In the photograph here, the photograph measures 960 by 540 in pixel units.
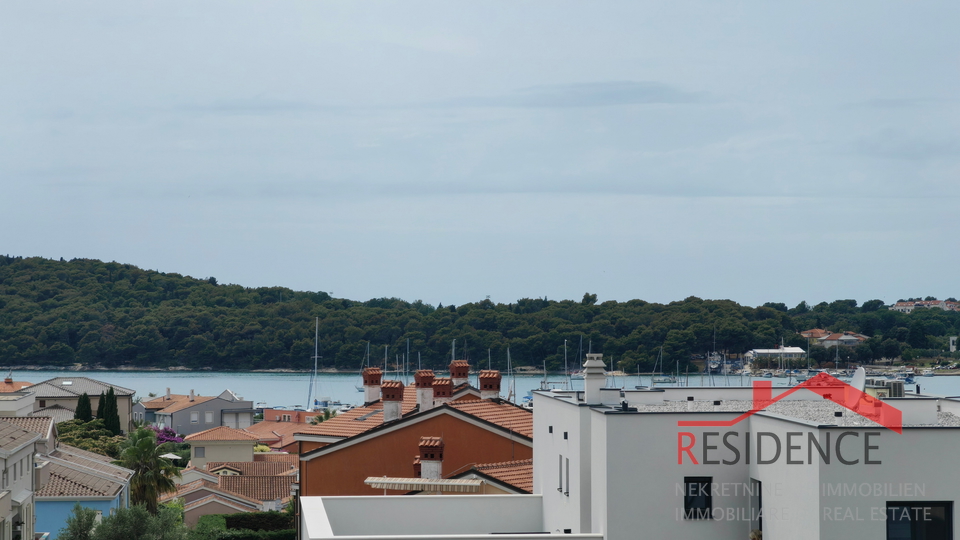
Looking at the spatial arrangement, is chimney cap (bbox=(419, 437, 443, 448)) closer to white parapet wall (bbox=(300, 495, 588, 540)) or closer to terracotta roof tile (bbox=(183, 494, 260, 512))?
white parapet wall (bbox=(300, 495, 588, 540))

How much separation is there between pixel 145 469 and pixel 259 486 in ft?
44.9

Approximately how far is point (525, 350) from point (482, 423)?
132 m

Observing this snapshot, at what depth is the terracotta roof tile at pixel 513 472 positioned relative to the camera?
20766 millimetres

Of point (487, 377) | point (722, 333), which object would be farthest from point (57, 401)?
point (722, 333)

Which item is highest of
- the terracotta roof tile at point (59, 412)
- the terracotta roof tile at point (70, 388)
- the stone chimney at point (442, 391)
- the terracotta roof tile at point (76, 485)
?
the stone chimney at point (442, 391)

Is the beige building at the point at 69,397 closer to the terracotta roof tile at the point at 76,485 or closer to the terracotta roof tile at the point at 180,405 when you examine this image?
the terracotta roof tile at the point at 180,405

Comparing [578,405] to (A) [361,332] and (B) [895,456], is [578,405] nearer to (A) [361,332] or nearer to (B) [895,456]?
(B) [895,456]

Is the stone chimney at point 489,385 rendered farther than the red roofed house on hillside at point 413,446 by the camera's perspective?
Yes

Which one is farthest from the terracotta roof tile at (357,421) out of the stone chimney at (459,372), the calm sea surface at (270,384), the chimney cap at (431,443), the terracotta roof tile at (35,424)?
the calm sea surface at (270,384)

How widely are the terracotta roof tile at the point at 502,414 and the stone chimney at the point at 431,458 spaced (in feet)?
5.93

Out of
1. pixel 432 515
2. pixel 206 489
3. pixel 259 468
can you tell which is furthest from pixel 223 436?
pixel 432 515

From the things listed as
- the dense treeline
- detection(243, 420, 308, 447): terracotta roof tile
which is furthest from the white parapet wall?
the dense treeline

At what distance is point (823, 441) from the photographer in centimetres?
1206

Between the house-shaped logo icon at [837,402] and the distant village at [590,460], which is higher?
the house-shaped logo icon at [837,402]
